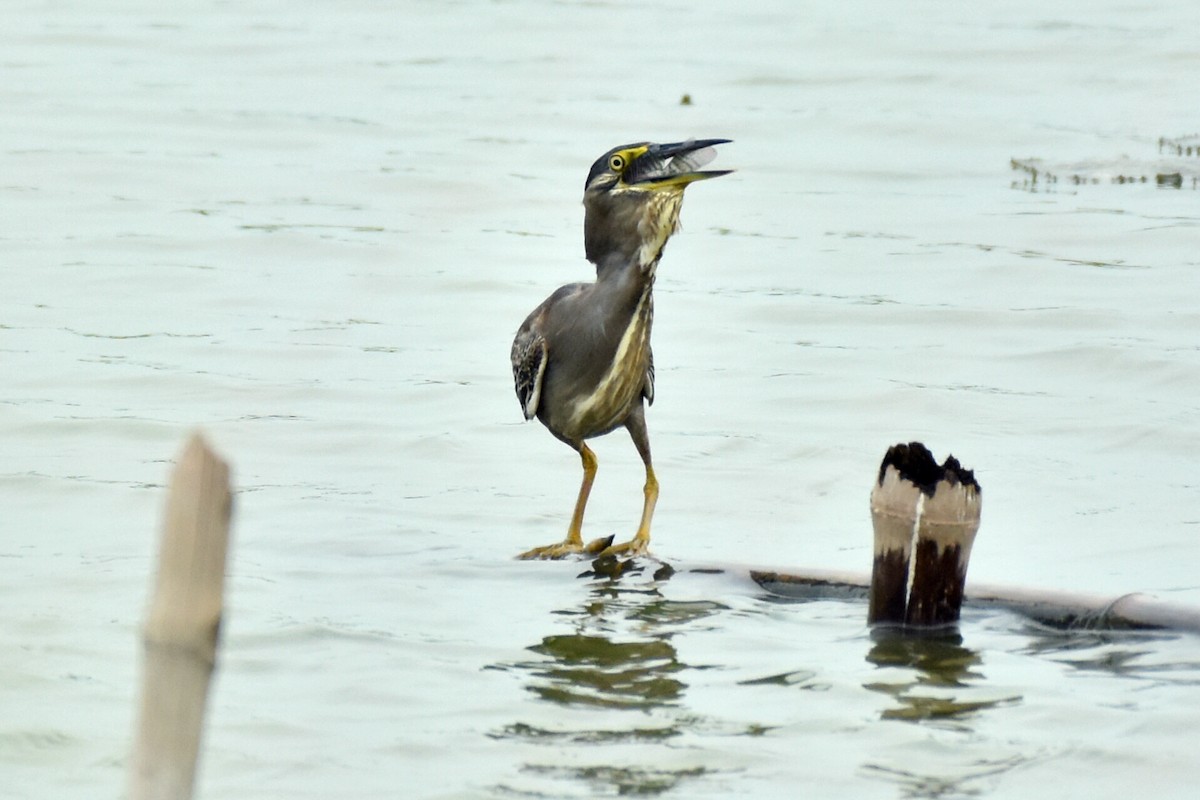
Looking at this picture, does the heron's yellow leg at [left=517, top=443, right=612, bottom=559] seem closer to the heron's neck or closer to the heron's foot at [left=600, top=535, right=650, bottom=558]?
the heron's foot at [left=600, top=535, right=650, bottom=558]

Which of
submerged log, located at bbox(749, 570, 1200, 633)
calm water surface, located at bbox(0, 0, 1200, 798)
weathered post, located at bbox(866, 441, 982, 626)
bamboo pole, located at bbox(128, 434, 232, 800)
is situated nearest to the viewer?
bamboo pole, located at bbox(128, 434, 232, 800)

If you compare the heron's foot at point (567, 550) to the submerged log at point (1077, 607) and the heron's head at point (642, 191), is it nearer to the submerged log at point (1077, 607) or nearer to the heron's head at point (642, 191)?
the submerged log at point (1077, 607)

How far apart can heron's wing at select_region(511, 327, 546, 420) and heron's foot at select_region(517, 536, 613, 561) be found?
52 cm

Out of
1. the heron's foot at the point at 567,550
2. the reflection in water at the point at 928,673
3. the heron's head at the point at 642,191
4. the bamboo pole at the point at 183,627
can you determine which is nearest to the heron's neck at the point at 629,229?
the heron's head at the point at 642,191

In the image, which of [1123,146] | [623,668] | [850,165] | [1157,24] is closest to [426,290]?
[850,165]

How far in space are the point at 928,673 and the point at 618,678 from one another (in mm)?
979

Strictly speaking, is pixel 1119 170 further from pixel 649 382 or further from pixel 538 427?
pixel 649 382

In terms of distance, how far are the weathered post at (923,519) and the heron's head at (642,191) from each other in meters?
1.47

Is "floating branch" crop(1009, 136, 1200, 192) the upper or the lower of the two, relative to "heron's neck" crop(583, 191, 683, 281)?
upper

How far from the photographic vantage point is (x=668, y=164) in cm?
706

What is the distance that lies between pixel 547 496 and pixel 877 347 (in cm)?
383

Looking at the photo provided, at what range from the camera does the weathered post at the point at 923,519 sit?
19.4 feet

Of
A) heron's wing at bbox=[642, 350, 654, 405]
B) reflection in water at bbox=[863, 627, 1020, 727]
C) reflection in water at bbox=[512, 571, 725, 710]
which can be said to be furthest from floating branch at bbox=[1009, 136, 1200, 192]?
reflection in water at bbox=[863, 627, 1020, 727]

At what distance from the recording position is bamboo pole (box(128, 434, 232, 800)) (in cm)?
254
